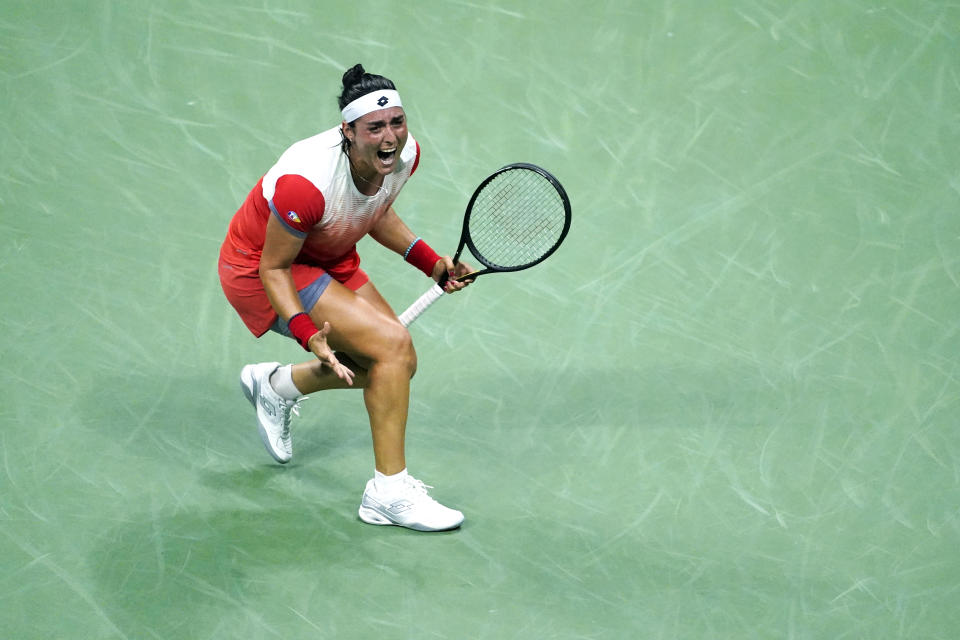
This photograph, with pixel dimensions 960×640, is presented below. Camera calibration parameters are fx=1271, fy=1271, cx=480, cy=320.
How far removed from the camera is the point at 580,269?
5.61 meters

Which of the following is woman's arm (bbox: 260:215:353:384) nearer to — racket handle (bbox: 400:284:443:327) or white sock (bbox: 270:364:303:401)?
racket handle (bbox: 400:284:443:327)

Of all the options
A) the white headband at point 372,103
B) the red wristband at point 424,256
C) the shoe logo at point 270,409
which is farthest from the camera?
the shoe logo at point 270,409

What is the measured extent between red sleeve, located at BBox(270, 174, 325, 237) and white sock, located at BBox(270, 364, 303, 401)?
70cm

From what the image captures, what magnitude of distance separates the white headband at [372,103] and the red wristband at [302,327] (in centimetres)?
64

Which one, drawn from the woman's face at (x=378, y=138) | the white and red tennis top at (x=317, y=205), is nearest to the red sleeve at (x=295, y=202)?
the white and red tennis top at (x=317, y=205)

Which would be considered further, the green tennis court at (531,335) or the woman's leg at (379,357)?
the woman's leg at (379,357)

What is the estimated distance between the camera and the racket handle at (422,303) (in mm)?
4182

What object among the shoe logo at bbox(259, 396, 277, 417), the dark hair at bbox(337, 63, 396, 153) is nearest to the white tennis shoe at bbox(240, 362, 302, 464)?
the shoe logo at bbox(259, 396, 277, 417)

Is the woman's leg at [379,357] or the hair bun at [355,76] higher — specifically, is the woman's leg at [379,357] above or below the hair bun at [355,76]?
below

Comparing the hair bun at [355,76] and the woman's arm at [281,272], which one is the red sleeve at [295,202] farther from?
the hair bun at [355,76]

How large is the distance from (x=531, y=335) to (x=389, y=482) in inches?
53.6

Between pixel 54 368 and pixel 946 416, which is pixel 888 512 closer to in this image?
pixel 946 416

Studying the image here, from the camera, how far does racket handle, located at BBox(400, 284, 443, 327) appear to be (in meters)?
4.18

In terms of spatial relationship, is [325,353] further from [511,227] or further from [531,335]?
[531,335]
